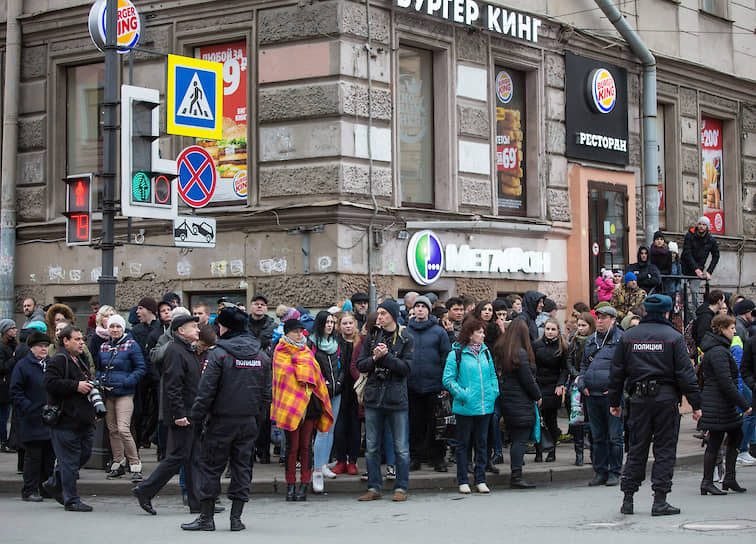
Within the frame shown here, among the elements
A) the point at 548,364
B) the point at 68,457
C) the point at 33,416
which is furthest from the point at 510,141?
the point at 68,457

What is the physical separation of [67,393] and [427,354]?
13.0 feet

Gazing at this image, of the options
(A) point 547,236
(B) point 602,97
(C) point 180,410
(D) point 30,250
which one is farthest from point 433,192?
(C) point 180,410

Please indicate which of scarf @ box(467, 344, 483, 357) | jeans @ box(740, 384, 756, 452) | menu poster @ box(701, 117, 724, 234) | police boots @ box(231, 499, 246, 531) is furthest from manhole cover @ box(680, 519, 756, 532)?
menu poster @ box(701, 117, 724, 234)

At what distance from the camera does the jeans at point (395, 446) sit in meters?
11.8

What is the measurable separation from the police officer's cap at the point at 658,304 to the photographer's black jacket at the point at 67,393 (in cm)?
534

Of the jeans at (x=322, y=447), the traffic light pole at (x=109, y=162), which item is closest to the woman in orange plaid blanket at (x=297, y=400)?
the jeans at (x=322, y=447)

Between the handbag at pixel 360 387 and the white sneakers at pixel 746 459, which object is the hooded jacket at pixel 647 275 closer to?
the white sneakers at pixel 746 459

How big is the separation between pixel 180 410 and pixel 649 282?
1095 centimetres

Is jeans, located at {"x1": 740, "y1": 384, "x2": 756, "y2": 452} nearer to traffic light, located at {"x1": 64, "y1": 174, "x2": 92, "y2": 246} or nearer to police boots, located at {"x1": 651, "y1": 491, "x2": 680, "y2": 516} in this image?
police boots, located at {"x1": 651, "y1": 491, "x2": 680, "y2": 516}

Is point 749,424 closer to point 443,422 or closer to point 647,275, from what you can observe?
point 443,422

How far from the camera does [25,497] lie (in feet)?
39.2

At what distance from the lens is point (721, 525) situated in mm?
9516

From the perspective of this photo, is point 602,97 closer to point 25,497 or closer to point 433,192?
point 433,192

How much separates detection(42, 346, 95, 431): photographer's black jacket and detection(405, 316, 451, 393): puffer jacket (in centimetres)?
361
